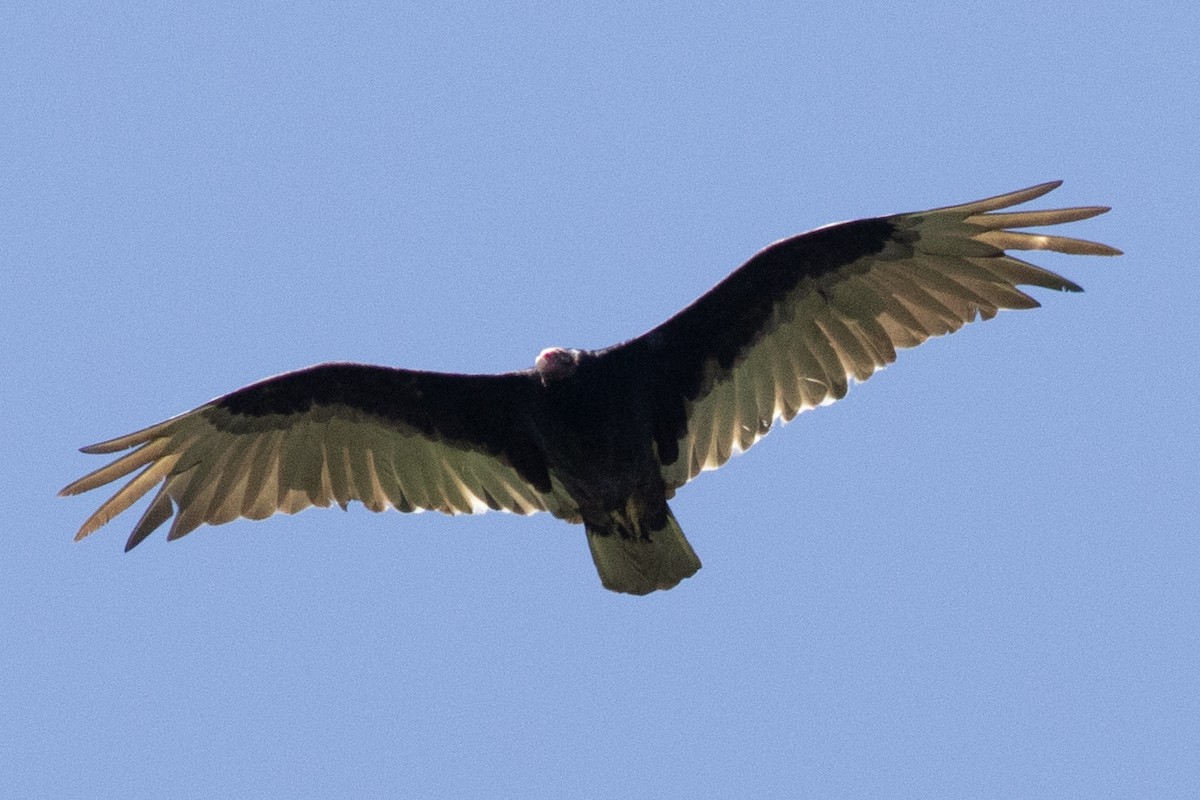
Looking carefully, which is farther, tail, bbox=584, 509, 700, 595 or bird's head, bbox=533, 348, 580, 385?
tail, bbox=584, 509, 700, 595

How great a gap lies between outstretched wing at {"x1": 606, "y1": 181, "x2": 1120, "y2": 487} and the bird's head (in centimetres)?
23

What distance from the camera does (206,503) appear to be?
934 cm

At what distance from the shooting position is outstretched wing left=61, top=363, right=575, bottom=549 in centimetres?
911

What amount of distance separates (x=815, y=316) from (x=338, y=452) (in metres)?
2.35

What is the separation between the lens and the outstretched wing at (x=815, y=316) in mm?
8812

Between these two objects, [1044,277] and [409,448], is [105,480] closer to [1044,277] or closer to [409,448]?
[409,448]

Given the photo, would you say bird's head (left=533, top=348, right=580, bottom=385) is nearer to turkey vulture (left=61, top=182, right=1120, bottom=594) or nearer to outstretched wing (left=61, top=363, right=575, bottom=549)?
turkey vulture (left=61, top=182, right=1120, bottom=594)

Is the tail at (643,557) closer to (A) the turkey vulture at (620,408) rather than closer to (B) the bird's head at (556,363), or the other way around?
(A) the turkey vulture at (620,408)

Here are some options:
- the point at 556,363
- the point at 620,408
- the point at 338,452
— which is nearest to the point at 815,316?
the point at 620,408

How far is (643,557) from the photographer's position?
29.5 ft

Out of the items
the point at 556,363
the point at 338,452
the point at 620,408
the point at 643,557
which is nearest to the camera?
the point at 556,363

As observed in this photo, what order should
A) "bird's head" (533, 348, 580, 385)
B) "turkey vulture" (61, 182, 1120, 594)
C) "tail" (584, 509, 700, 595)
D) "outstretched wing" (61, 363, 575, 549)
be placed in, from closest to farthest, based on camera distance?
1. "bird's head" (533, 348, 580, 385)
2. "turkey vulture" (61, 182, 1120, 594)
3. "tail" (584, 509, 700, 595)
4. "outstretched wing" (61, 363, 575, 549)

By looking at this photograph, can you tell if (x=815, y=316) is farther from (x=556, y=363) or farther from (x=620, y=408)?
(x=556, y=363)

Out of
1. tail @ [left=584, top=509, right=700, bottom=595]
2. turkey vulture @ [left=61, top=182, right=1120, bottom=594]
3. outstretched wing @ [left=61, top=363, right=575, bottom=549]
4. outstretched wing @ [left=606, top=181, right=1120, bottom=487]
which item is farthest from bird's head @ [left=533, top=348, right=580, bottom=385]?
tail @ [left=584, top=509, right=700, bottom=595]
